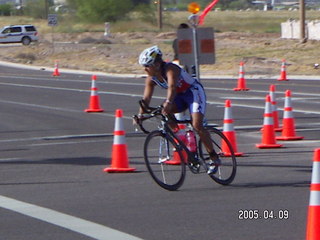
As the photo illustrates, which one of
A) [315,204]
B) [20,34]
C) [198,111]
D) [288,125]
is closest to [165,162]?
[198,111]

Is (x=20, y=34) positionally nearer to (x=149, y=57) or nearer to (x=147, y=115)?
(x=147, y=115)

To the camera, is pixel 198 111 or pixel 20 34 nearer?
pixel 198 111

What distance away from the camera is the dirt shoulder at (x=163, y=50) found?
41.4 meters

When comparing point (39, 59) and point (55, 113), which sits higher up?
point (39, 59)

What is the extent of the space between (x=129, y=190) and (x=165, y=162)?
565 millimetres

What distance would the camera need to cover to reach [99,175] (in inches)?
471

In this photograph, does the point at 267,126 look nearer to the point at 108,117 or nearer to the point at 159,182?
the point at 159,182

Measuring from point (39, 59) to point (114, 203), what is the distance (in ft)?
156

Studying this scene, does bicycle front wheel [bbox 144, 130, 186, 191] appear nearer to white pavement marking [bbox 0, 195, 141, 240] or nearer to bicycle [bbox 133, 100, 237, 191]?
bicycle [bbox 133, 100, 237, 191]

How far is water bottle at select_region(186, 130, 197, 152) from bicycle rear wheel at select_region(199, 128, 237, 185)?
0.15 metres

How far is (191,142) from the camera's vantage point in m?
10.7

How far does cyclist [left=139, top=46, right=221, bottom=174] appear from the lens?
33.4 ft

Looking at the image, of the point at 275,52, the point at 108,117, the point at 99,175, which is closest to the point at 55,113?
the point at 108,117

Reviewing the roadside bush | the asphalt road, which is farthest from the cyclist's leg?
the roadside bush
